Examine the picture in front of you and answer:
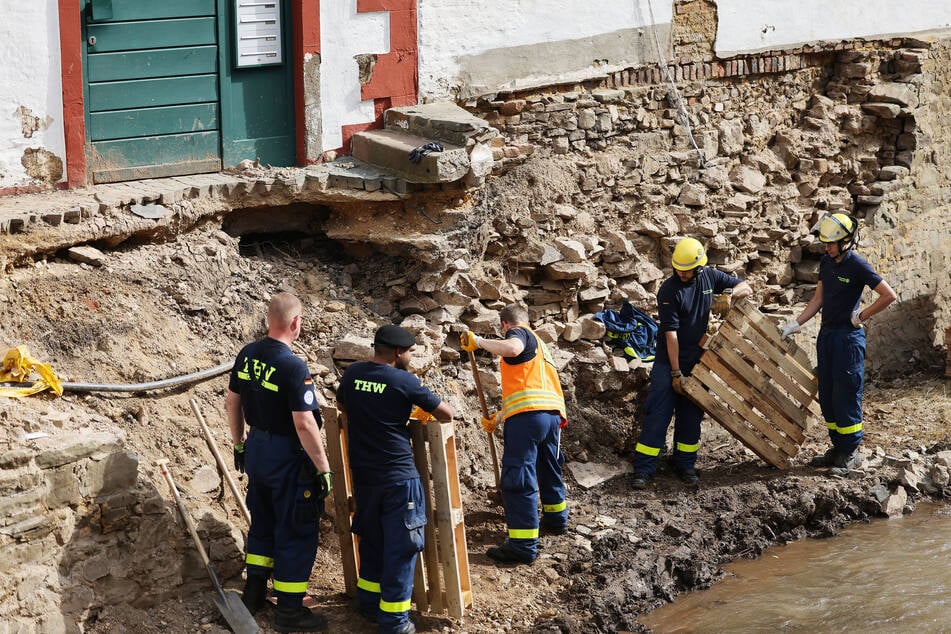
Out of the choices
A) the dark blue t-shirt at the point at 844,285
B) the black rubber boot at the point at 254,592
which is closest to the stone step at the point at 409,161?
the dark blue t-shirt at the point at 844,285

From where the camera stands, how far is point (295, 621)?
621 centimetres

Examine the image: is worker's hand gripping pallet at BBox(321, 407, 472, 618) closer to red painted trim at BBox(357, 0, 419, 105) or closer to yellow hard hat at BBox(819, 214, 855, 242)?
red painted trim at BBox(357, 0, 419, 105)

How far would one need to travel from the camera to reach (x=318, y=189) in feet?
27.8

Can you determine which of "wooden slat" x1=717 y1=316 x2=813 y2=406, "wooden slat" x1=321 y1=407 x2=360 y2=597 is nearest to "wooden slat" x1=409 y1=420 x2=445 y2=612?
"wooden slat" x1=321 y1=407 x2=360 y2=597

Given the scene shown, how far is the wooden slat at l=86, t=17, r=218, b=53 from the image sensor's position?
7953 millimetres

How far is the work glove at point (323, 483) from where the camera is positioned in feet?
19.9

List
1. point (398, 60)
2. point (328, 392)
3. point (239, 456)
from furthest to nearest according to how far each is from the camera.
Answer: point (398, 60) → point (328, 392) → point (239, 456)

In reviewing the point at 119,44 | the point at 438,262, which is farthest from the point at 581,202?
the point at 119,44

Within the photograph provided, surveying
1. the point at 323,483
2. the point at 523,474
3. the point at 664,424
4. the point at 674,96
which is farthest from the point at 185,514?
the point at 674,96

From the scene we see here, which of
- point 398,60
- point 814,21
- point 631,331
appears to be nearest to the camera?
point 398,60

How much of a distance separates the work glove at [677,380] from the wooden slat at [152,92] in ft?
13.3

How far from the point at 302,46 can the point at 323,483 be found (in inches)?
155

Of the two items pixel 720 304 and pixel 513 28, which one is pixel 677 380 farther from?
pixel 513 28

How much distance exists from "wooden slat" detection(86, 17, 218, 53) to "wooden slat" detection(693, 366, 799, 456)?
4468 millimetres
